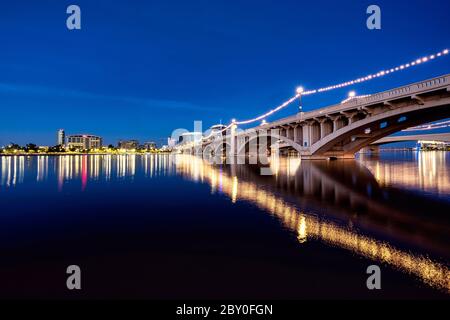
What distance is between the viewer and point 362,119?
36000 mm

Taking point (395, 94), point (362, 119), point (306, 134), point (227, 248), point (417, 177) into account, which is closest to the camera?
point (227, 248)

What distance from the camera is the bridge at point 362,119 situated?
2714 centimetres

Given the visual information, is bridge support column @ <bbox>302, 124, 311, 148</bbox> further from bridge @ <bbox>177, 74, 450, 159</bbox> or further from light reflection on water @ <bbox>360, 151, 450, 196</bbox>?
light reflection on water @ <bbox>360, 151, 450, 196</bbox>

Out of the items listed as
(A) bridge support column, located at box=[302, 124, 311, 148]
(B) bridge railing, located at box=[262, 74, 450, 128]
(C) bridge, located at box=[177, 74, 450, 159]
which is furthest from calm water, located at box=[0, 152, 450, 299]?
(A) bridge support column, located at box=[302, 124, 311, 148]

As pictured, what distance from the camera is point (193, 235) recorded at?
7.89m

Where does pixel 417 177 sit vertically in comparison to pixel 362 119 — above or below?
below

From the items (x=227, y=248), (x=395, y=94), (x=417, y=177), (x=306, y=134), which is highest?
(x=395, y=94)

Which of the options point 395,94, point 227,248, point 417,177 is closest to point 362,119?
point 395,94

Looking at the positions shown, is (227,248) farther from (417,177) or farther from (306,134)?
(306,134)

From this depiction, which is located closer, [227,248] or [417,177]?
[227,248]

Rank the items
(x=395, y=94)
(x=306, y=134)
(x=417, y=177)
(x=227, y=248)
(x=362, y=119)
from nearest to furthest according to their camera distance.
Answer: (x=227, y=248) < (x=417, y=177) < (x=395, y=94) < (x=362, y=119) < (x=306, y=134)
